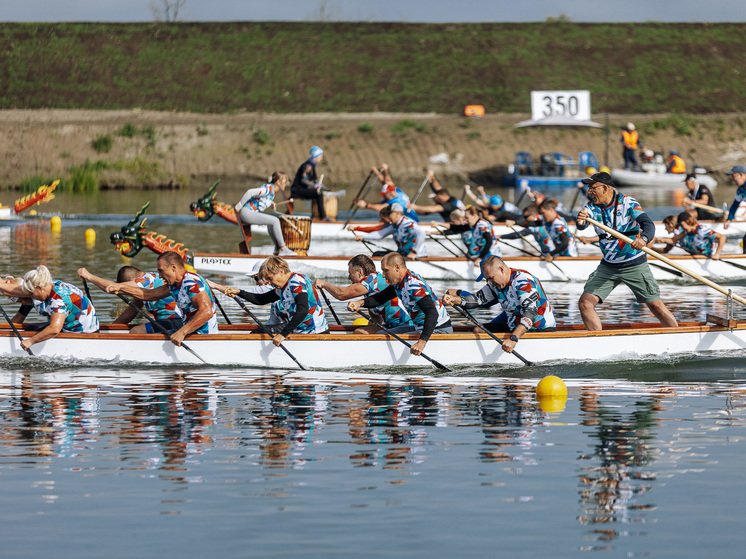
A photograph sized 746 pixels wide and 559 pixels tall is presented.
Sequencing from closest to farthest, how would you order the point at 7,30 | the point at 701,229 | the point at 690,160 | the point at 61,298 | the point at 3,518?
the point at 3,518, the point at 61,298, the point at 701,229, the point at 690,160, the point at 7,30

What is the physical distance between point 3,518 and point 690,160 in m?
61.4

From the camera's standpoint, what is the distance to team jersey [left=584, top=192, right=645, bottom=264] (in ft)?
58.0

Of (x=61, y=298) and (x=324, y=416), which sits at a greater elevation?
(x=61, y=298)

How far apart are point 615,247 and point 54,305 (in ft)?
22.6

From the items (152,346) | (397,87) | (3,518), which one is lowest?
(3,518)

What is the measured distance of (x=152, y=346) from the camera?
1817 centimetres

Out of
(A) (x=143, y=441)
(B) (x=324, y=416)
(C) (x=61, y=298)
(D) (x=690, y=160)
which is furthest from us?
(D) (x=690, y=160)

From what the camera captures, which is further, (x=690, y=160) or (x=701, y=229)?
(x=690, y=160)

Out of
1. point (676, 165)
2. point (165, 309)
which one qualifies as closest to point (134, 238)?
point (165, 309)

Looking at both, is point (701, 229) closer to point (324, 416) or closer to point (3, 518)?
point (324, 416)

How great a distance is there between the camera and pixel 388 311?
59.9 feet

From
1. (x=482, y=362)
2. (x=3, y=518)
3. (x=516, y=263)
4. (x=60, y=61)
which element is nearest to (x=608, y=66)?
(x=60, y=61)

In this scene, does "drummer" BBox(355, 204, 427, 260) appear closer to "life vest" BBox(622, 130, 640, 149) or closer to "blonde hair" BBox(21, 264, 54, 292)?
"blonde hair" BBox(21, 264, 54, 292)

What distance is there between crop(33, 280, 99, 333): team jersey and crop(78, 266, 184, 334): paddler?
1.04 ft
